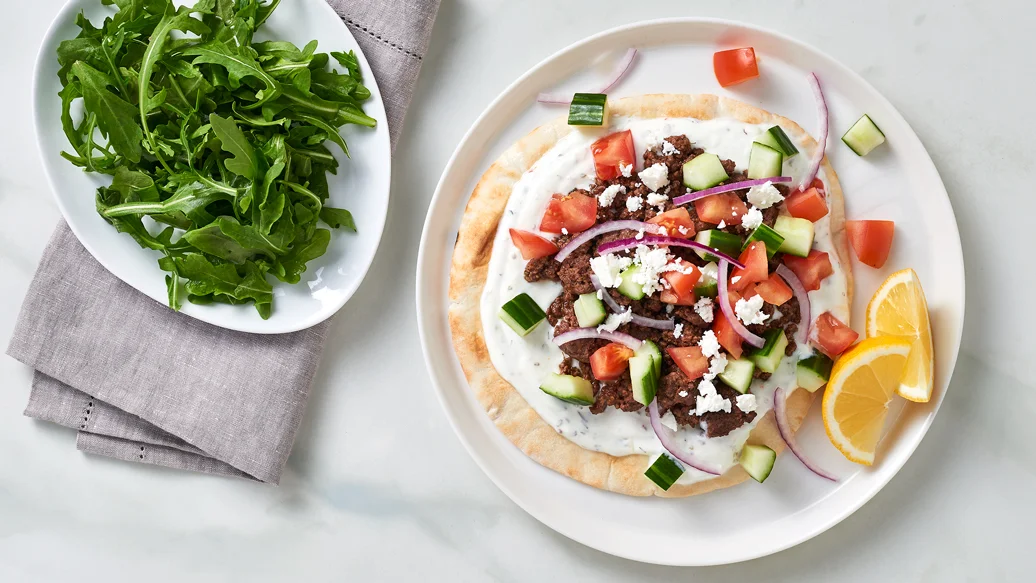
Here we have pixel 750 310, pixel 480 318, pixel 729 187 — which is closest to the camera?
pixel 750 310

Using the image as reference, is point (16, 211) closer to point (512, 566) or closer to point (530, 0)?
point (530, 0)

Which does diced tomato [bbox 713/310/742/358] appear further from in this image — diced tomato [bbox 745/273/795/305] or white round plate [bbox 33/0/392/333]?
white round plate [bbox 33/0/392/333]

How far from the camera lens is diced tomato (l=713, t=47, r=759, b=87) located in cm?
323

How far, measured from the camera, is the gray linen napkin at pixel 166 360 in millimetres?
3490

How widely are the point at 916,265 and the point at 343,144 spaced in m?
2.85

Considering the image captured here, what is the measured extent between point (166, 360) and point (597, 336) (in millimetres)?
2253

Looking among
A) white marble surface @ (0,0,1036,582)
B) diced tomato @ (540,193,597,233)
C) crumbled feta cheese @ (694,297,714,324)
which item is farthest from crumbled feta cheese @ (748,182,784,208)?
white marble surface @ (0,0,1036,582)

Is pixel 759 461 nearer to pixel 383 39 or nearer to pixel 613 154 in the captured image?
pixel 613 154

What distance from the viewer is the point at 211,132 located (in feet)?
10.3

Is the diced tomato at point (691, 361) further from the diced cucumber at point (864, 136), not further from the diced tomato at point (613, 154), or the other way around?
the diced cucumber at point (864, 136)

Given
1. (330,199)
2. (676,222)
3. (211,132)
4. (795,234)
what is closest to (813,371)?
(795,234)

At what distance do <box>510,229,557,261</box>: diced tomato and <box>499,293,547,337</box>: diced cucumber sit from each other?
0.66 ft

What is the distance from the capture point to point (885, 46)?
135 inches

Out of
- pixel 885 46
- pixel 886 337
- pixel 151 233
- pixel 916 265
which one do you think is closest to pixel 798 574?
pixel 886 337
